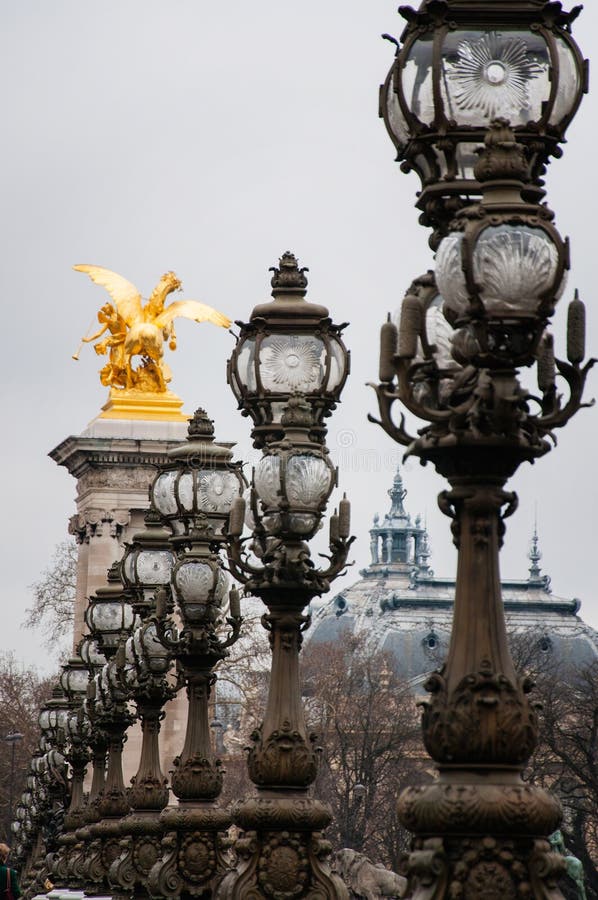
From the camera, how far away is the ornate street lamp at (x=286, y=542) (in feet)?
49.0

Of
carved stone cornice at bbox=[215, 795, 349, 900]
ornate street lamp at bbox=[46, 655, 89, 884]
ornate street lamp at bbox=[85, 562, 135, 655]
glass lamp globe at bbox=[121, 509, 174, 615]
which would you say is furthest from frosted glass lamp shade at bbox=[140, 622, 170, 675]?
ornate street lamp at bbox=[46, 655, 89, 884]

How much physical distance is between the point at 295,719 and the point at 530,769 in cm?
4798

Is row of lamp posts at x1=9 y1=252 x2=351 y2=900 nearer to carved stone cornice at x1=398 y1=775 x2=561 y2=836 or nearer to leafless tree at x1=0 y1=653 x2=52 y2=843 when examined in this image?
carved stone cornice at x1=398 y1=775 x2=561 y2=836

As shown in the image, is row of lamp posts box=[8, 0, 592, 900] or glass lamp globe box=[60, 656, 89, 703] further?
glass lamp globe box=[60, 656, 89, 703]

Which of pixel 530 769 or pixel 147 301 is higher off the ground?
pixel 147 301

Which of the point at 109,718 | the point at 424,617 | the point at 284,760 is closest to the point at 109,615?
the point at 109,718

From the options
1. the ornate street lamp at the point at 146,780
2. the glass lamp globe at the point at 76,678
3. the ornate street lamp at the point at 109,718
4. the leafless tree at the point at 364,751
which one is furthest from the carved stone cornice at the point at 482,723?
the leafless tree at the point at 364,751

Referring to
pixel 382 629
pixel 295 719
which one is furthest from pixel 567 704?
pixel 382 629

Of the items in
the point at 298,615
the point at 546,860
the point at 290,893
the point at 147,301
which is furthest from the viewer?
the point at 147,301

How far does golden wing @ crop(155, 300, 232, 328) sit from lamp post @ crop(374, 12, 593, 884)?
63263 mm

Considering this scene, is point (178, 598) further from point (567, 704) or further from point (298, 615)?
point (567, 704)

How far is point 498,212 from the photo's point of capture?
31.9 feet

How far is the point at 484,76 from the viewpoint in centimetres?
1039

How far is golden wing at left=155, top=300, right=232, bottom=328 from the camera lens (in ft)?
245
